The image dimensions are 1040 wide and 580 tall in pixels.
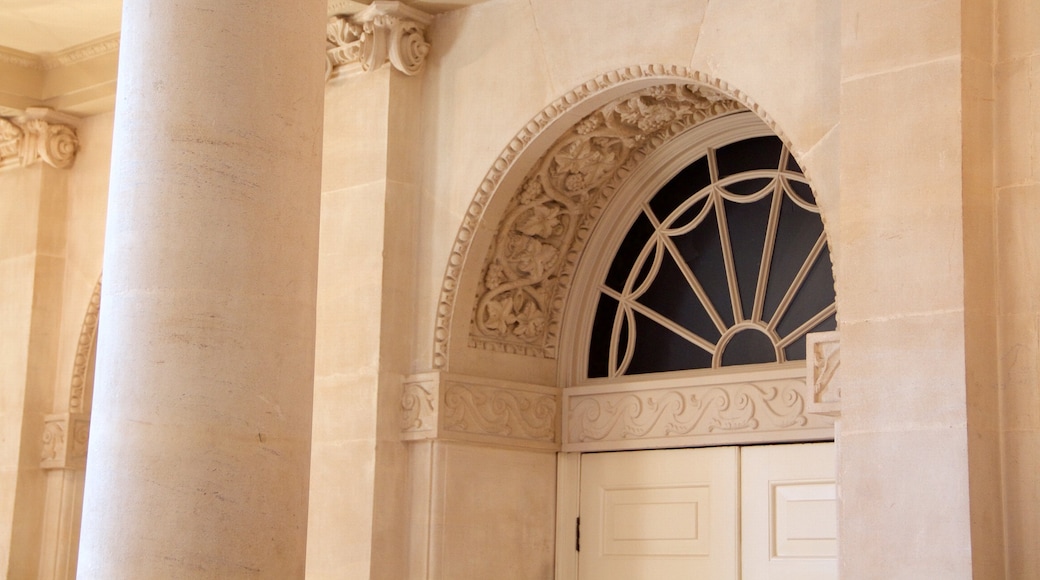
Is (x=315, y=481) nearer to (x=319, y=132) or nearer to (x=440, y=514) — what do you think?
(x=440, y=514)

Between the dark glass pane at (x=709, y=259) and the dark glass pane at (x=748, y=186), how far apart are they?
0.16 metres

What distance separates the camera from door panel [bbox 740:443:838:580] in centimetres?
640

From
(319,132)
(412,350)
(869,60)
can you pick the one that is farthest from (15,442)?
(869,60)

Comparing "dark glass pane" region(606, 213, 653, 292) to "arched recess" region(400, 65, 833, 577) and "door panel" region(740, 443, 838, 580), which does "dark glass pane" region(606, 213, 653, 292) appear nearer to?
"arched recess" region(400, 65, 833, 577)

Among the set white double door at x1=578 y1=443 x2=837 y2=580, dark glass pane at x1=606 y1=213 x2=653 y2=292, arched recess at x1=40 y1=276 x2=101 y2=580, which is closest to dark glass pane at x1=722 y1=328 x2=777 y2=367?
white double door at x1=578 y1=443 x2=837 y2=580

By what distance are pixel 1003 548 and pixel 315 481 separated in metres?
3.59

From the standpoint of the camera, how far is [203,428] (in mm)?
4051

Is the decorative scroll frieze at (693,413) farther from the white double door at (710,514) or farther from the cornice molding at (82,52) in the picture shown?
the cornice molding at (82,52)

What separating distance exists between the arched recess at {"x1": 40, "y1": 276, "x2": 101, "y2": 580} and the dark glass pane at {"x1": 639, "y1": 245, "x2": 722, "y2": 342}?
3.86m

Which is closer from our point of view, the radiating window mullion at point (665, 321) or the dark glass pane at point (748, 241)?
the dark glass pane at point (748, 241)

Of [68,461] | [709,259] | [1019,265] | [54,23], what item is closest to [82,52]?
[54,23]

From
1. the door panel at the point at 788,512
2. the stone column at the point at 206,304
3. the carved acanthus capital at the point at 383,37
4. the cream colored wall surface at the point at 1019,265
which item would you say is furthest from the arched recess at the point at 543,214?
the stone column at the point at 206,304

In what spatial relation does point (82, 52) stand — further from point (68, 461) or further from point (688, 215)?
point (688, 215)

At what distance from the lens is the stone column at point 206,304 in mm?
4016
